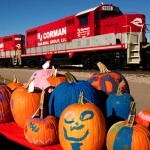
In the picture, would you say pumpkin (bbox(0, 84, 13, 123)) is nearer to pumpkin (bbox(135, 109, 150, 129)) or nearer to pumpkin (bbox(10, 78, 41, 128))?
pumpkin (bbox(10, 78, 41, 128))

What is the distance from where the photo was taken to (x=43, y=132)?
10.2ft

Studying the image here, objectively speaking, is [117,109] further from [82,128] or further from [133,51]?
[133,51]

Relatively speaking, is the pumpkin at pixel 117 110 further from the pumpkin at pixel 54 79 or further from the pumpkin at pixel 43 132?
the pumpkin at pixel 54 79

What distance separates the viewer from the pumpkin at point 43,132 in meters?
3.09

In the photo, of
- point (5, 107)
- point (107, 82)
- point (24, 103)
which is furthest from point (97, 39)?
point (24, 103)

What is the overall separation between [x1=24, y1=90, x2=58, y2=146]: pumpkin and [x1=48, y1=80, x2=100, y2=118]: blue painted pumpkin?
0.79 feet

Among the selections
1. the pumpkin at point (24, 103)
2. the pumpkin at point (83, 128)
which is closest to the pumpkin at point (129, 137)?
the pumpkin at point (83, 128)

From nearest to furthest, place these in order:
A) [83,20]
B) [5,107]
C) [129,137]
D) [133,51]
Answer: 1. [129,137]
2. [5,107]
3. [133,51]
4. [83,20]

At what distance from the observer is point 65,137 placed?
280 cm

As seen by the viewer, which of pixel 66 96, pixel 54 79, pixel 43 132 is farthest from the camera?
pixel 54 79

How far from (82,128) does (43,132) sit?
61 centimetres

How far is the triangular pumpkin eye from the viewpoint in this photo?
276cm

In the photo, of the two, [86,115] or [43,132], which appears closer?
[86,115]

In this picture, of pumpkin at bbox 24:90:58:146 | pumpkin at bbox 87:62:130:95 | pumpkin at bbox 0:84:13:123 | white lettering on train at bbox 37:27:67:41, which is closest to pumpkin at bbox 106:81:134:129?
pumpkin at bbox 87:62:130:95
